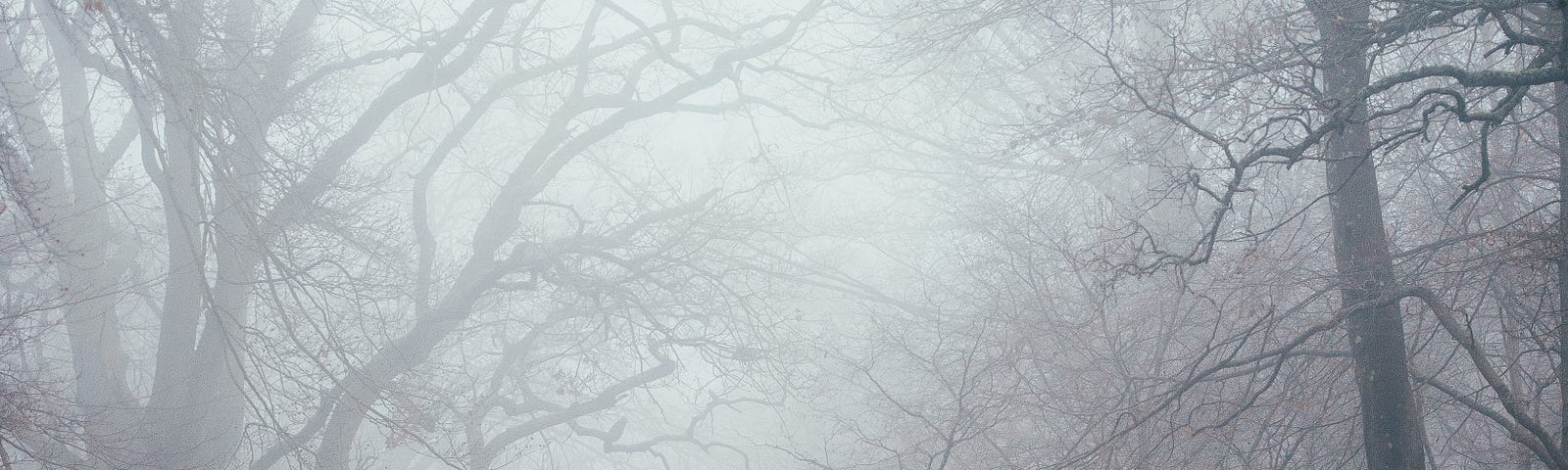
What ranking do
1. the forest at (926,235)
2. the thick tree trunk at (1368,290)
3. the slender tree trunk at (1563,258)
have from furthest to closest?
the thick tree trunk at (1368,290) → the forest at (926,235) → the slender tree trunk at (1563,258)

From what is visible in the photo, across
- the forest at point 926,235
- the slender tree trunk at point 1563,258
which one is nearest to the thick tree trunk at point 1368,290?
the forest at point 926,235

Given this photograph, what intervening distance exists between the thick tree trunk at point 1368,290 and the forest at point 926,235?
24 millimetres

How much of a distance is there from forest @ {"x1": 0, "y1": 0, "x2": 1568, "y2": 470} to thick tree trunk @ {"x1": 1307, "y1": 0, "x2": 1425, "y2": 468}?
0.9 inches

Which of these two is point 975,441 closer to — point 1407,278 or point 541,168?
point 1407,278

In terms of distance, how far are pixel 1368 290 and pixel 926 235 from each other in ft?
33.2

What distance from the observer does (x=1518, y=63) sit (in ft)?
25.5

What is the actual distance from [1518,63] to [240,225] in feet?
32.0

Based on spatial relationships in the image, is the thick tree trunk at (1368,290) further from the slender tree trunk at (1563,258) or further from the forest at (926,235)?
the slender tree trunk at (1563,258)

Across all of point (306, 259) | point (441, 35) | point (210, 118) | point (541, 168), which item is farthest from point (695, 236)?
point (210, 118)

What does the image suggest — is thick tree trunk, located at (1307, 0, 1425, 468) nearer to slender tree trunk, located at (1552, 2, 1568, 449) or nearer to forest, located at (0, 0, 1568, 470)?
forest, located at (0, 0, 1568, 470)

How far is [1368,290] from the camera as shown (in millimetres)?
6152

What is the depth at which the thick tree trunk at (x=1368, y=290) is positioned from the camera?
619cm

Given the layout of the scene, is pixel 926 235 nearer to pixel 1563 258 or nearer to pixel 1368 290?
pixel 1368 290

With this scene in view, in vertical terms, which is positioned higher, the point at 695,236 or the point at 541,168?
the point at 541,168
